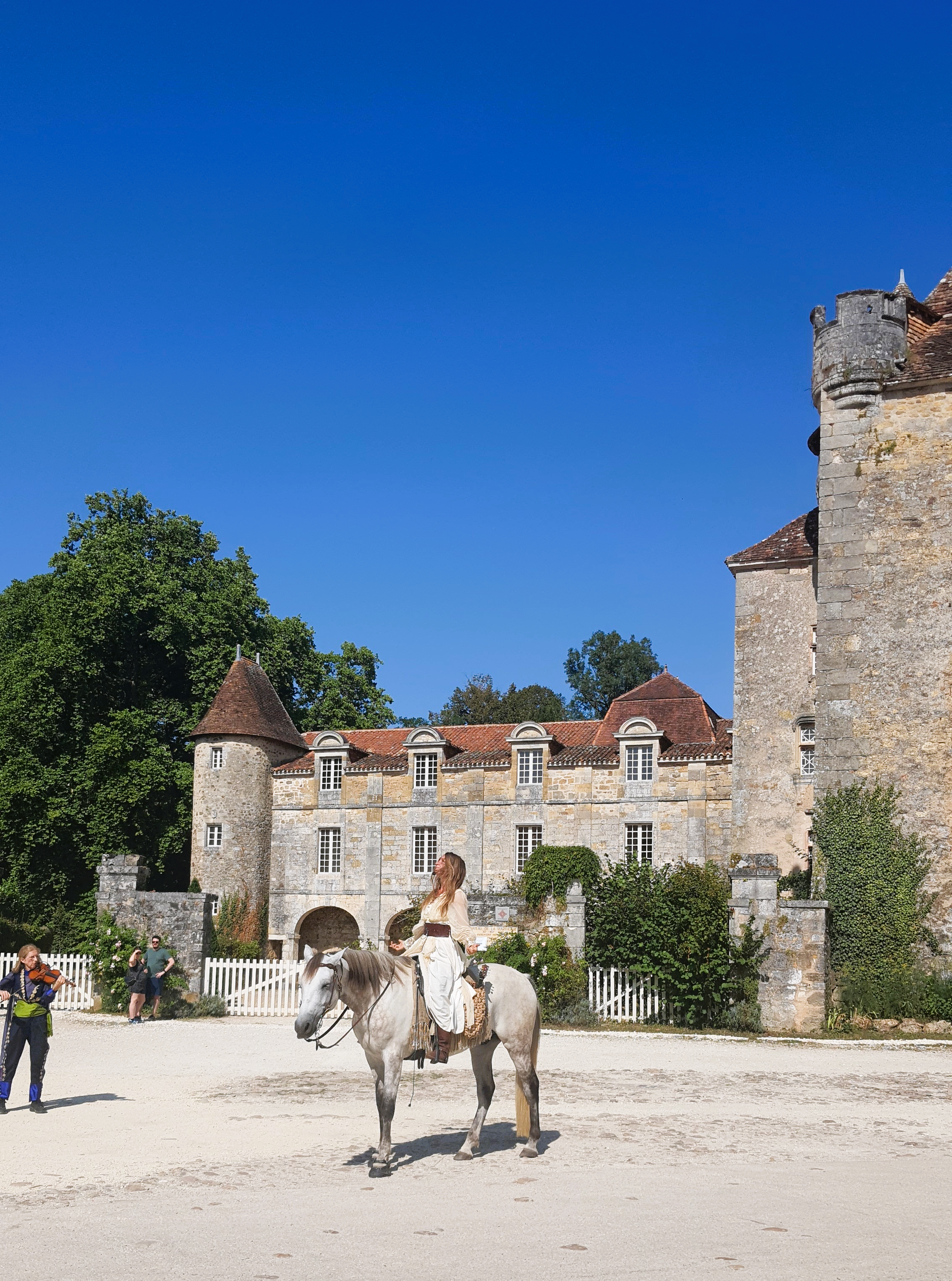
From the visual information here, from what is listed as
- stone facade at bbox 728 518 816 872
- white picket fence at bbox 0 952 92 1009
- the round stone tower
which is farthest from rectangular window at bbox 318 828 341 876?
white picket fence at bbox 0 952 92 1009

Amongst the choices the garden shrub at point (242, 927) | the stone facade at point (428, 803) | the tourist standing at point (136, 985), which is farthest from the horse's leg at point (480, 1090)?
the garden shrub at point (242, 927)

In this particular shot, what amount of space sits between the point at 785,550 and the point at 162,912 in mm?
15796

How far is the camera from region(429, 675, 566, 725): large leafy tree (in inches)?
2180

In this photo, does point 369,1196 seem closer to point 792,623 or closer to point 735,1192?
point 735,1192

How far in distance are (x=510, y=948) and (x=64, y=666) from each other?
2140cm

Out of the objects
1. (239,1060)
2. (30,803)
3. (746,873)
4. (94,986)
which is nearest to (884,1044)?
(746,873)

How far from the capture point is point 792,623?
27703mm

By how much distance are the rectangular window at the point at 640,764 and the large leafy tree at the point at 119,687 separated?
484 inches

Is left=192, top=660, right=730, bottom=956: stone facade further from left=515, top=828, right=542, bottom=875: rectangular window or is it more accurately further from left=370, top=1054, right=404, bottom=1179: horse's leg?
left=370, top=1054, right=404, bottom=1179: horse's leg

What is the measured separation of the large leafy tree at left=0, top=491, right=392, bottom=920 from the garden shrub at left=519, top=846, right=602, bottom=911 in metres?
11.4

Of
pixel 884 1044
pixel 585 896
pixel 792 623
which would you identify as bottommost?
pixel 884 1044

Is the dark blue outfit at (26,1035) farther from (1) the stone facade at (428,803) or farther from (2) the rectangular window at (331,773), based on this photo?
(2) the rectangular window at (331,773)

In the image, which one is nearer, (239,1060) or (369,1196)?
(369,1196)

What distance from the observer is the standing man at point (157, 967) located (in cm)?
2005
